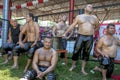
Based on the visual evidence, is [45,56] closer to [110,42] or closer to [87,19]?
[87,19]

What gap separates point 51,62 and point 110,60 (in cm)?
129

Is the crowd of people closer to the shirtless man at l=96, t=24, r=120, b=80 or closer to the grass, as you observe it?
the shirtless man at l=96, t=24, r=120, b=80

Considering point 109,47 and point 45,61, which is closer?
point 45,61

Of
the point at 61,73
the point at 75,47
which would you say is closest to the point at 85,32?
the point at 75,47

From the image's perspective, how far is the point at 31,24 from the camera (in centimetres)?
620

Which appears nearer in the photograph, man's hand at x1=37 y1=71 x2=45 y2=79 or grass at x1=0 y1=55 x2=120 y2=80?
man's hand at x1=37 y1=71 x2=45 y2=79

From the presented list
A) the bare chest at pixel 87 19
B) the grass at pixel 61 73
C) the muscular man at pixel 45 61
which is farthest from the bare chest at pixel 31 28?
the bare chest at pixel 87 19

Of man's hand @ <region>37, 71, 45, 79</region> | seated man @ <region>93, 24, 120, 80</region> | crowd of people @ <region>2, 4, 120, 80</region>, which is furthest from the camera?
seated man @ <region>93, 24, 120, 80</region>

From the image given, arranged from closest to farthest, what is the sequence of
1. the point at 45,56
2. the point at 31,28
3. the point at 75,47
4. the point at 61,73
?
the point at 45,56, the point at 61,73, the point at 75,47, the point at 31,28

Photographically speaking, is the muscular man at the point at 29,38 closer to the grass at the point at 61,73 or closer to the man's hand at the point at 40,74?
the grass at the point at 61,73

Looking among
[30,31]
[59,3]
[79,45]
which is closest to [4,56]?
[30,31]

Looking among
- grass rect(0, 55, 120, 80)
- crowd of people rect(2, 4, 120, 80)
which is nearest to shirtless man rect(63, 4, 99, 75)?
crowd of people rect(2, 4, 120, 80)

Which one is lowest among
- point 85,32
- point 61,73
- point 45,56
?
point 61,73

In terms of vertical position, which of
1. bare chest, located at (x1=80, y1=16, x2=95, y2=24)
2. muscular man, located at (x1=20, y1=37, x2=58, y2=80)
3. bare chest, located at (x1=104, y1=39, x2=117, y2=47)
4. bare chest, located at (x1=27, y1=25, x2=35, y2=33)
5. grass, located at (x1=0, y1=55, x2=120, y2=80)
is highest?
bare chest, located at (x1=80, y1=16, x2=95, y2=24)
